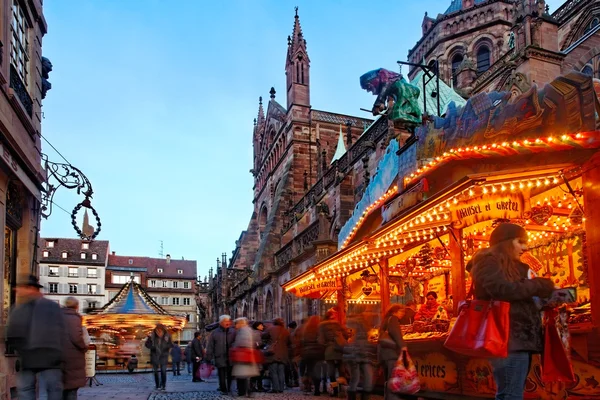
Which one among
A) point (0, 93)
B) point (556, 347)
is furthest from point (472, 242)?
point (0, 93)

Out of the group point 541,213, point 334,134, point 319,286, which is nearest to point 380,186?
point 319,286

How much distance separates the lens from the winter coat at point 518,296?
484 centimetres

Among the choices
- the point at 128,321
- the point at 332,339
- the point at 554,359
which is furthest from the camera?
the point at 128,321

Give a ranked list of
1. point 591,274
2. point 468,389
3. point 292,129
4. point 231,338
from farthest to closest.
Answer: point 292,129 < point 231,338 < point 468,389 < point 591,274

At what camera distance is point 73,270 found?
3130 inches

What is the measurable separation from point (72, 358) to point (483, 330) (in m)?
4.39

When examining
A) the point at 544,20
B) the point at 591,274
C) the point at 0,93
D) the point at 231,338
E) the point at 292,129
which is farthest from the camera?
the point at 292,129

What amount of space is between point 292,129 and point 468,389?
3335cm

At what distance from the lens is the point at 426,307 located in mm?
12992

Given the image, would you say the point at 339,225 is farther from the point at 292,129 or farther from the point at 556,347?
the point at 556,347

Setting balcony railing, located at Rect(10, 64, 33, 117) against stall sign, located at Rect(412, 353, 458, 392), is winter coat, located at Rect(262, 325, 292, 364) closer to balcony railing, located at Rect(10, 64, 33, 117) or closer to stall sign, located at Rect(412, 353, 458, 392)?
stall sign, located at Rect(412, 353, 458, 392)

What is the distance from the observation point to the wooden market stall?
26.2ft

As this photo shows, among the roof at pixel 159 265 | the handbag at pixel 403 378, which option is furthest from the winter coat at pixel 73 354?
the roof at pixel 159 265

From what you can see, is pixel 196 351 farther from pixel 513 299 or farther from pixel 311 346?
pixel 513 299
